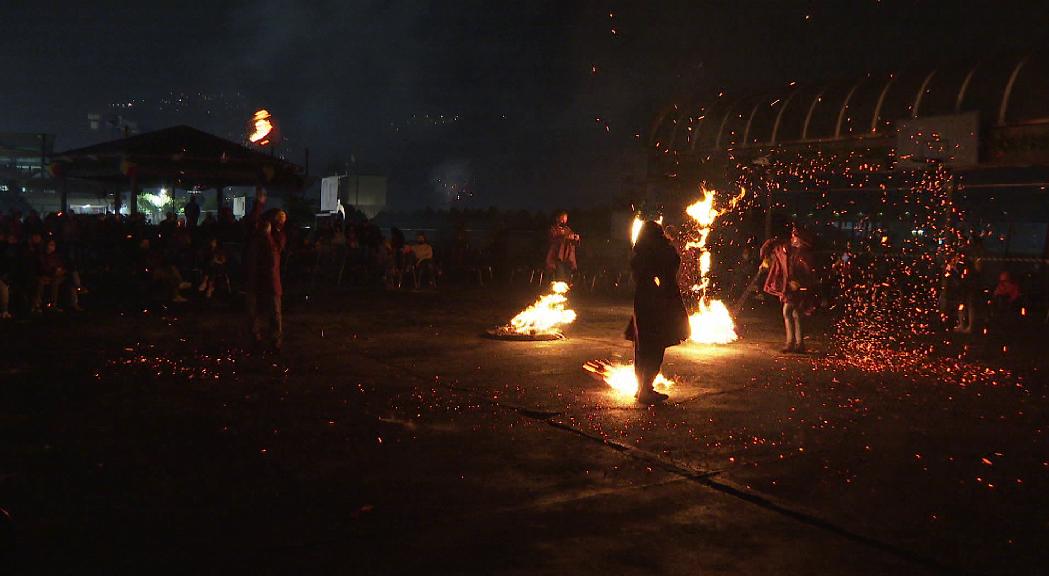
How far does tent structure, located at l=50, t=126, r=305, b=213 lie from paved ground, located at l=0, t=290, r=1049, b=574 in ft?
32.1

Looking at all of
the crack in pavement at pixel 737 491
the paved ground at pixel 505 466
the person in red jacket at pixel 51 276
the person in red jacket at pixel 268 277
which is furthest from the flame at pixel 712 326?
the person in red jacket at pixel 51 276

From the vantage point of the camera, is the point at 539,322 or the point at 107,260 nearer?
the point at 539,322

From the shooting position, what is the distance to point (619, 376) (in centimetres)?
995

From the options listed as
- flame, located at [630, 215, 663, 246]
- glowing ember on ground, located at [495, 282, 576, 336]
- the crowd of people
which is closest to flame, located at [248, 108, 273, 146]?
the crowd of people

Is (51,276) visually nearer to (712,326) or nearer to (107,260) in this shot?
(107,260)

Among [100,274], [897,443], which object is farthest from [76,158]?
[897,443]

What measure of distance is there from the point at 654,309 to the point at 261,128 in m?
21.1

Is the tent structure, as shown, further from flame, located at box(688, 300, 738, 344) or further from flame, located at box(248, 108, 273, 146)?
flame, located at box(688, 300, 738, 344)

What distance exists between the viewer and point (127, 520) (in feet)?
16.2

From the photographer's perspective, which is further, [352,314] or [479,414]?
[352,314]

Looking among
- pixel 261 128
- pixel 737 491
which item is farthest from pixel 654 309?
pixel 261 128

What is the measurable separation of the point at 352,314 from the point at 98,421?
8673mm

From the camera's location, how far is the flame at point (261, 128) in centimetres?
2673

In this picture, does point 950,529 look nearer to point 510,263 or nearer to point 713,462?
point 713,462
